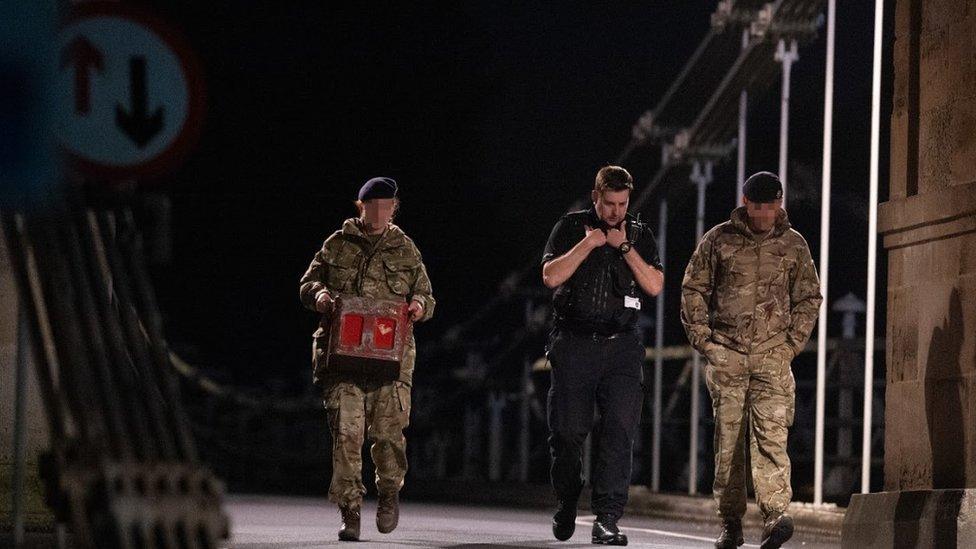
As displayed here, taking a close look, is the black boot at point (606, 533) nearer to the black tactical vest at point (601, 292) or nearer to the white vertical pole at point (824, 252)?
the black tactical vest at point (601, 292)

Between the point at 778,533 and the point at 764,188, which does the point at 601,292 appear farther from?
the point at 778,533

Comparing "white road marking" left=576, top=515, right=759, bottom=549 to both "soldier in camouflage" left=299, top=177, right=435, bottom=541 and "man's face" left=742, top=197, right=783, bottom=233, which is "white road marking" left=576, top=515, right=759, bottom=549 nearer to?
"man's face" left=742, top=197, right=783, bottom=233

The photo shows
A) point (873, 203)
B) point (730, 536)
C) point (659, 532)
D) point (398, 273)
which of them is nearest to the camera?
point (730, 536)

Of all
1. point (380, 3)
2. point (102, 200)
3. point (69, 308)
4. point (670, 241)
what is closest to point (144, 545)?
point (69, 308)

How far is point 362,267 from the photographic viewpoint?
8.72m

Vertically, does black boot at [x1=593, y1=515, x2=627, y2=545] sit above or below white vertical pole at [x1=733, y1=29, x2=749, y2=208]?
below

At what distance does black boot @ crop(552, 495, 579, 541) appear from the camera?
862 centimetres

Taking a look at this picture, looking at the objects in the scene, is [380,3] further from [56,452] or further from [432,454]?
[56,452]

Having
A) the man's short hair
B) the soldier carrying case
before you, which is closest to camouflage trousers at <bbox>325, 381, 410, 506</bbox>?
the soldier carrying case

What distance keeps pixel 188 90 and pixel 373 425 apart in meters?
3.09

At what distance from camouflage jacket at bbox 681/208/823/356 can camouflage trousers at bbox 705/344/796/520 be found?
0.19ft

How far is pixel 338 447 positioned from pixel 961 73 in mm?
2949

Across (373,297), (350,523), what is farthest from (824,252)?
(350,523)

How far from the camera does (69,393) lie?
5.20 m
